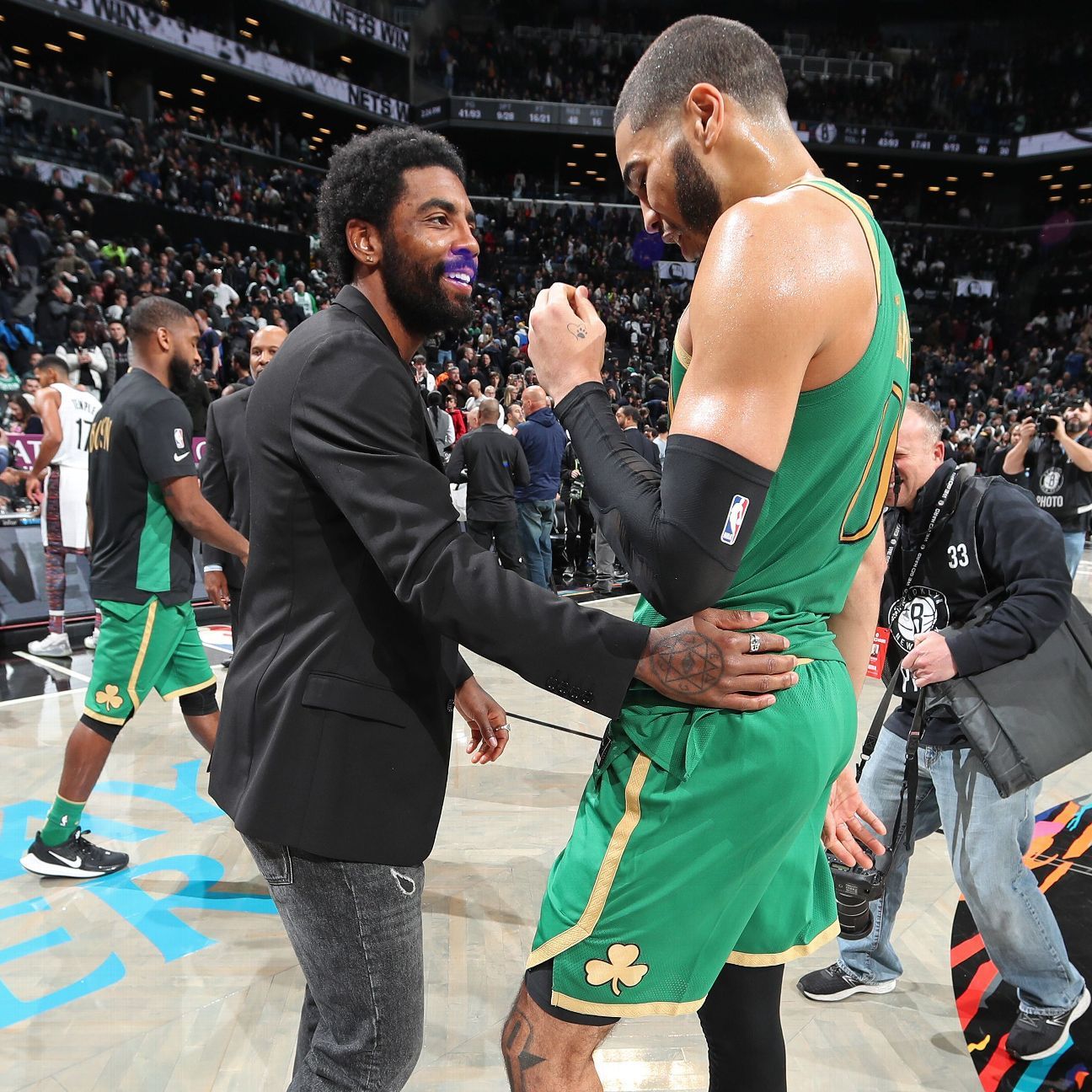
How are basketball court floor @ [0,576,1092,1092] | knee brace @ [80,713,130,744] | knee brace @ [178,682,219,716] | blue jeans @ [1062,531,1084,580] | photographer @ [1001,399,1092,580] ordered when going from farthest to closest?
blue jeans @ [1062,531,1084,580] → photographer @ [1001,399,1092,580] → knee brace @ [178,682,219,716] → knee brace @ [80,713,130,744] → basketball court floor @ [0,576,1092,1092]

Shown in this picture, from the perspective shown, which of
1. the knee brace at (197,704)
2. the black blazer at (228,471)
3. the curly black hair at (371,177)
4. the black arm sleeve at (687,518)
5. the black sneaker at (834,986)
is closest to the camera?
the black arm sleeve at (687,518)

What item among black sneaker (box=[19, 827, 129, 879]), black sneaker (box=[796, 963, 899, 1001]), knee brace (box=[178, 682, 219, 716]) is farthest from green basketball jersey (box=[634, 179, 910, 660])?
black sneaker (box=[19, 827, 129, 879])

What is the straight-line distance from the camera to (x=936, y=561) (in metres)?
2.46

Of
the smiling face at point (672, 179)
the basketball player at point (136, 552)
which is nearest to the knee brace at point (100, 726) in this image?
the basketball player at point (136, 552)

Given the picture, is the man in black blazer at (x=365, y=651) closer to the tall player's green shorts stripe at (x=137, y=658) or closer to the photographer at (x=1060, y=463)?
the tall player's green shorts stripe at (x=137, y=658)

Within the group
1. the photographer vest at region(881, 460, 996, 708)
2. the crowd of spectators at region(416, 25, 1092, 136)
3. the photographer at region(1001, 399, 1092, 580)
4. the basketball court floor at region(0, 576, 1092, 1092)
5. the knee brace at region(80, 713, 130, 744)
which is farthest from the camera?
the crowd of spectators at region(416, 25, 1092, 136)

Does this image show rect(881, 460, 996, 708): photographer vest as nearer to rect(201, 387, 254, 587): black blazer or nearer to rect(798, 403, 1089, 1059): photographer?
rect(798, 403, 1089, 1059): photographer

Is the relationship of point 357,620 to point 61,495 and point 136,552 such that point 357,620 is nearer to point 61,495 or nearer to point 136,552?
point 136,552

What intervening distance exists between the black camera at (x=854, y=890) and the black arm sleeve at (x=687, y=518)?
49.5 inches

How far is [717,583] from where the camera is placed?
112 cm

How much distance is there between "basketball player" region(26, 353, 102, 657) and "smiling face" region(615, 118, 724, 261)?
213 inches

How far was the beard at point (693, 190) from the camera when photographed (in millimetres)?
1283

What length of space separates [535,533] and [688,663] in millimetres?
6861

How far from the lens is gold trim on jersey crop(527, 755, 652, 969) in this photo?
1256mm
